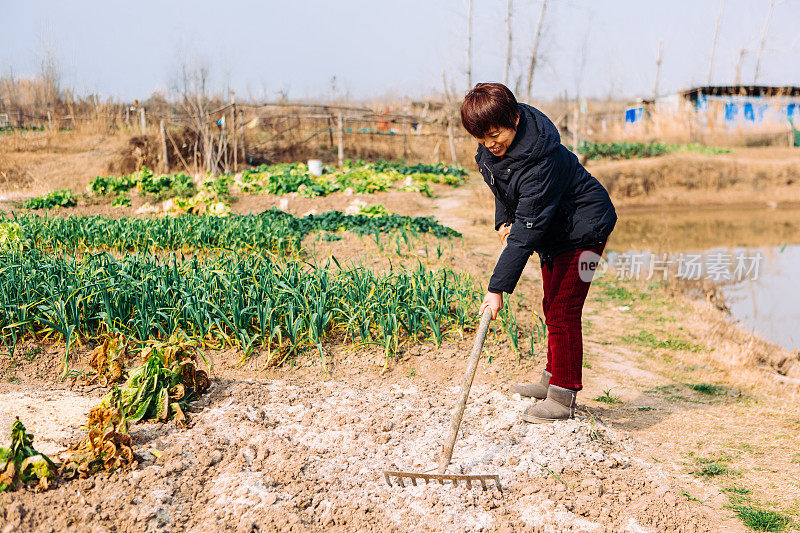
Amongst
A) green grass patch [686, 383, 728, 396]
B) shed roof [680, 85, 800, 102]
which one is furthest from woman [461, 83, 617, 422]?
shed roof [680, 85, 800, 102]

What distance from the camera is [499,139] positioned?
102 inches

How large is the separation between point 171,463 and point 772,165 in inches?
720

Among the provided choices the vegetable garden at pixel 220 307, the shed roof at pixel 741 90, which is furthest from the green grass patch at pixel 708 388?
the shed roof at pixel 741 90

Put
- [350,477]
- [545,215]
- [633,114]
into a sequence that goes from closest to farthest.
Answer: [350,477] → [545,215] → [633,114]

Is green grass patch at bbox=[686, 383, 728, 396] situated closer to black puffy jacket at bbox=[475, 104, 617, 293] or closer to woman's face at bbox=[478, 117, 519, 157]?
black puffy jacket at bbox=[475, 104, 617, 293]

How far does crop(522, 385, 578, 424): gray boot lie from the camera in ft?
9.82

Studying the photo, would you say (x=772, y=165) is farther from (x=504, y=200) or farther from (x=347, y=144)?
(x=504, y=200)

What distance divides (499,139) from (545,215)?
39cm

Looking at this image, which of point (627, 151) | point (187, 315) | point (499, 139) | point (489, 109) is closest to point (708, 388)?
point (499, 139)

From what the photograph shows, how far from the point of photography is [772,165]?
16.5 m

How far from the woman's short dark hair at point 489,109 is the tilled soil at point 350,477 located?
1457 millimetres

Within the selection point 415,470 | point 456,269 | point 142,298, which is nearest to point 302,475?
point 415,470

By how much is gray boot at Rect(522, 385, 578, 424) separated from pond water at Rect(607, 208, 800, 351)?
157 inches

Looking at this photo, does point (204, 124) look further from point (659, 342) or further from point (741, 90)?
point (741, 90)
